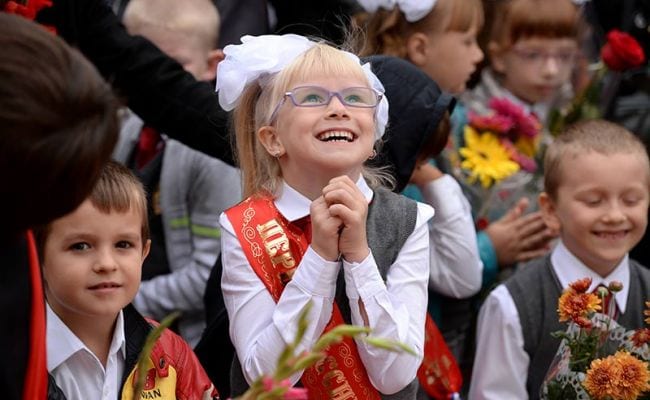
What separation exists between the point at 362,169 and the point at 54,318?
0.89 meters

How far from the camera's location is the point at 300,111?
2910 mm

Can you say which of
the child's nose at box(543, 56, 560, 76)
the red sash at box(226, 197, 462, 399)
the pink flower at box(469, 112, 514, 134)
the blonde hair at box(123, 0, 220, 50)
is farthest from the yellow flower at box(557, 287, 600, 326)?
the child's nose at box(543, 56, 560, 76)

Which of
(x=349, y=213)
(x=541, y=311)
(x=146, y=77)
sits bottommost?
(x=541, y=311)

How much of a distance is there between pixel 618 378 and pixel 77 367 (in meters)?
1.29

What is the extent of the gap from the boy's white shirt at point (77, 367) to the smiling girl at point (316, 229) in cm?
30

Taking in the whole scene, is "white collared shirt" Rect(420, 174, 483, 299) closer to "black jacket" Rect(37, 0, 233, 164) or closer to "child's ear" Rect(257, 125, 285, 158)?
"black jacket" Rect(37, 0, 233, 164)

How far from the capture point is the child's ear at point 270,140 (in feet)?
9.82

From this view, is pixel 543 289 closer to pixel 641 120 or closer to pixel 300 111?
pixel 300 111

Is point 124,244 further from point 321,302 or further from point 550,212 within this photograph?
point 550,212

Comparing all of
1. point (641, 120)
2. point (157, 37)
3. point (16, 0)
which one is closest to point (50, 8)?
point (16, 0)

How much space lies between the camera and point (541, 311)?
3.66m

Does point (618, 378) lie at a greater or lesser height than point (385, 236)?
lesser

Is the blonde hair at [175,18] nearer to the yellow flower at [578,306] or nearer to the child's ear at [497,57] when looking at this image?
the child's ear at [497,57]


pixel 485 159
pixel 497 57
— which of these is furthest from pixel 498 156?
pixel 497 57
